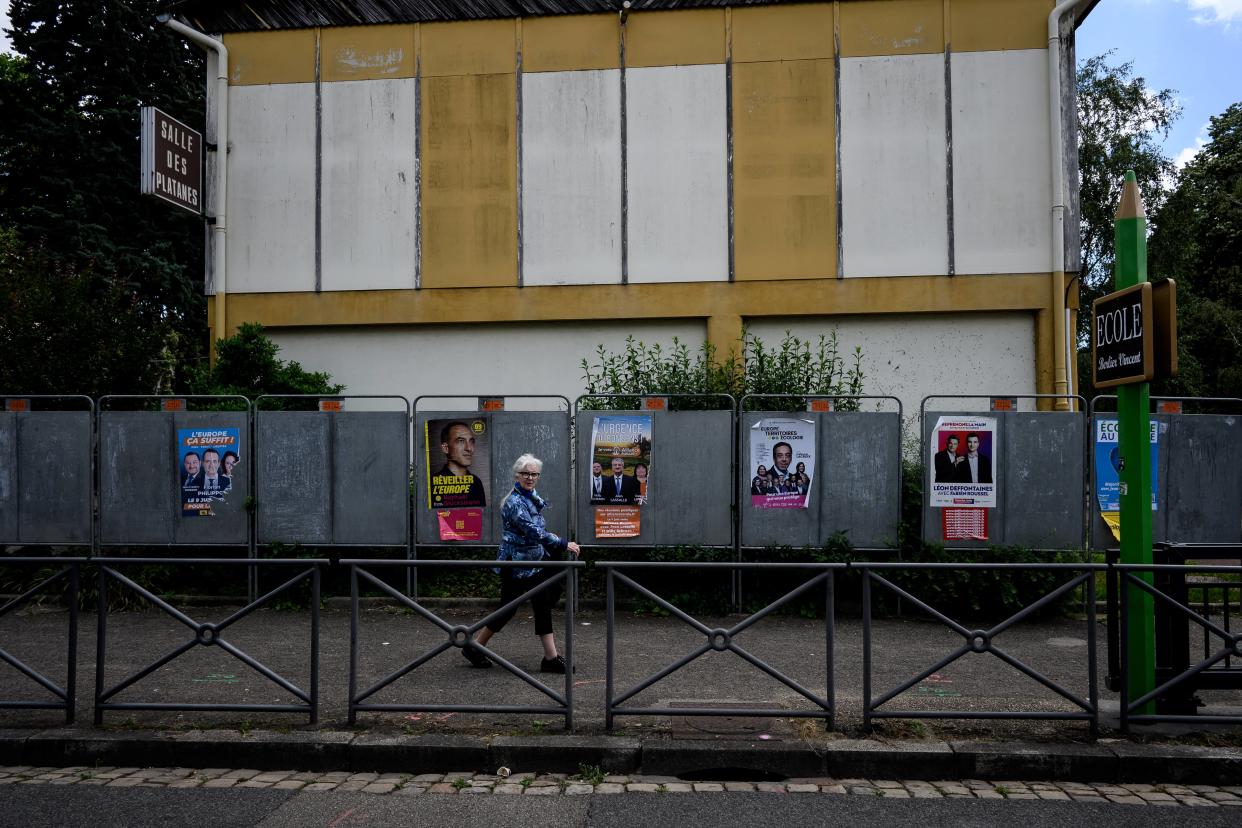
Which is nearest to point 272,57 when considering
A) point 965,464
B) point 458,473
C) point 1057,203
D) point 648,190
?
point 648,190

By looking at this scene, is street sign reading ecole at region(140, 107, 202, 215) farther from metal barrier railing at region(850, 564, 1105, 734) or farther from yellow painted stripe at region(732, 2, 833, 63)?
metal barrier railing at region(850, 564, 1105, 734)

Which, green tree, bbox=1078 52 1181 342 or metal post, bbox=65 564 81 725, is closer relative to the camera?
metal post, bbox=65 564 81 725

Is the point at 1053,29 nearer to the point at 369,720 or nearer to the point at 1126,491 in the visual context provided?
the point at 1126,491

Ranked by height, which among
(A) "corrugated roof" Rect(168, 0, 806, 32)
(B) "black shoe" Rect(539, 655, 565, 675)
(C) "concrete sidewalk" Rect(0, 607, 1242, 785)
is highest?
(A) "corrugated roof" Rect(168, 0, 806, 32)

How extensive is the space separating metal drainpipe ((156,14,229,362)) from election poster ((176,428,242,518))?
3968 millimetres

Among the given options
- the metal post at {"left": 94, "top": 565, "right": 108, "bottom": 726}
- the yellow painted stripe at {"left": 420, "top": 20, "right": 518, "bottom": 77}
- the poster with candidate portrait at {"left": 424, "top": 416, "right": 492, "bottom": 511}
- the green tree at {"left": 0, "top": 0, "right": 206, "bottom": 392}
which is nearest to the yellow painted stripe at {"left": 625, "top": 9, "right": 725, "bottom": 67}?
the yellow painted stripe at {"left": 420, "top": 20, "right": 518, "bottom": 77}

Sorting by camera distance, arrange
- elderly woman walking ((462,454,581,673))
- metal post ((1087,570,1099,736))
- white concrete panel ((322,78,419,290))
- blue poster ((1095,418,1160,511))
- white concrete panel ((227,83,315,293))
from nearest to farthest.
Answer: metal post ((1087,570,1099,736))
elderly woman walking ((462,454,581,673))
blue poster ((1095,418,1160,511))
white concrete panel ((322,78,419,290))
white concrete panel ((227,83,315,293))

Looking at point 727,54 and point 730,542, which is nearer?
point 730,542

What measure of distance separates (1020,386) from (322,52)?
11.8m

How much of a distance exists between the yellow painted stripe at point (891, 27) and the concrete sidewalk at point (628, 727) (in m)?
9.09

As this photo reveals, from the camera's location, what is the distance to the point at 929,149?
13.3 m

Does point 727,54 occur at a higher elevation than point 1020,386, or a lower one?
higher

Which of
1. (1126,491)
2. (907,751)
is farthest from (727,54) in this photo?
(907,751)

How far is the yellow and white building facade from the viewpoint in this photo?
13.3 metres
